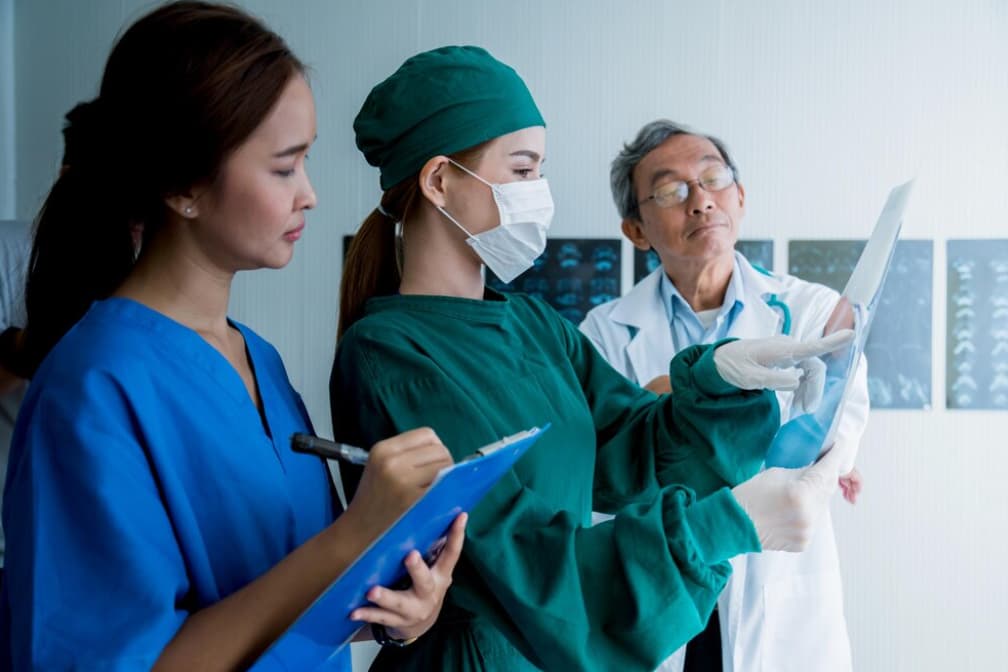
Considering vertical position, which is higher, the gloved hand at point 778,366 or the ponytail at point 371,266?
the ponytail at point 371,266

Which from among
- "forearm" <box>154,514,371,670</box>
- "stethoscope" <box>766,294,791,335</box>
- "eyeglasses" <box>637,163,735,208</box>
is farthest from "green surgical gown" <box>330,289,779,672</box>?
"eyeglasses" <box>637,163,735,208</box>

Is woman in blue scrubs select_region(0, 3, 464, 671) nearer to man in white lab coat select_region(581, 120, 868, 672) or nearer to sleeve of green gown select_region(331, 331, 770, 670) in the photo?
sleeve of green gown select_region(331, 331, 770, 670)

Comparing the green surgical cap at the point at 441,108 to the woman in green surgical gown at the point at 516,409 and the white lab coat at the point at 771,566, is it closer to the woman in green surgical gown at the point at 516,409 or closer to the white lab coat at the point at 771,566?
the woman in green surgical gown at the point at 516,409

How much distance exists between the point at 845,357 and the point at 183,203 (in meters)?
0.77

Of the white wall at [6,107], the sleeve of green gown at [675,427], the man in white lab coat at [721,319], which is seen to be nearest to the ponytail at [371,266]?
the sleeve of green gown at [675,427]

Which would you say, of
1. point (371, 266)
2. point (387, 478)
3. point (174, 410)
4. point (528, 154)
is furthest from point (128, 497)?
point (528, 154)

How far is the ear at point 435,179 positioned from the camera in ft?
4.00

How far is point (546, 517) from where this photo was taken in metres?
1.04

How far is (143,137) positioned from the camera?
0.87 m

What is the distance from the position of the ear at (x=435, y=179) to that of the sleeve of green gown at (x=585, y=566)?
0.94ft

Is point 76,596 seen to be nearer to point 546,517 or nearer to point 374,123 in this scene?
point 546,517

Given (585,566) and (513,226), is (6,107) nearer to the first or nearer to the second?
(513,226)

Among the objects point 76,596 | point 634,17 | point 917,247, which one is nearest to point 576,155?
point 634,17

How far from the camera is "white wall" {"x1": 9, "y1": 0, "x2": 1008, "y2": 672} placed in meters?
2.53
